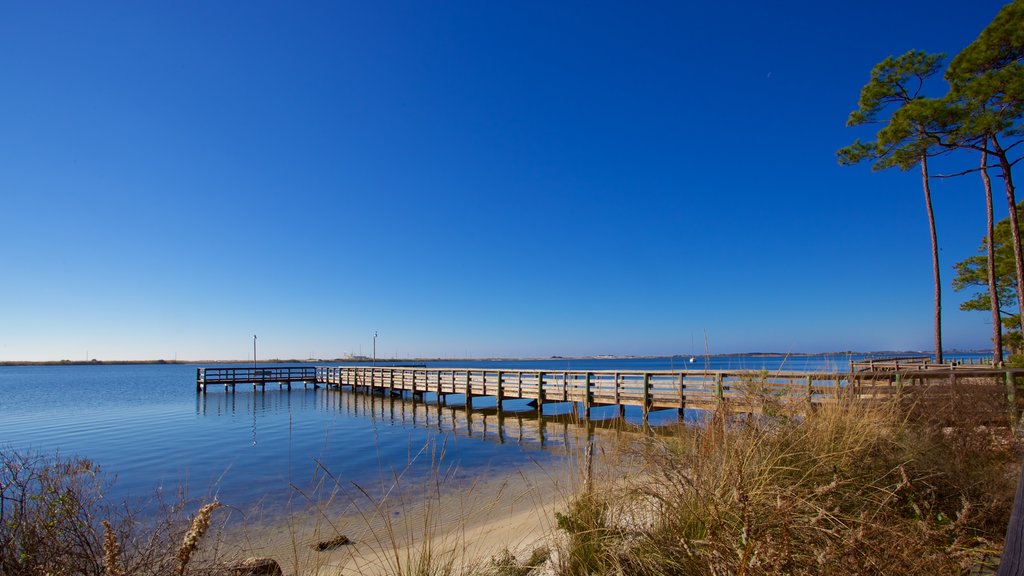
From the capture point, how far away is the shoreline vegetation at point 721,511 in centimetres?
241

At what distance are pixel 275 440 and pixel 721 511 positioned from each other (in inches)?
642

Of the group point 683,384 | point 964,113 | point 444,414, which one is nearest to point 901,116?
point 964,113

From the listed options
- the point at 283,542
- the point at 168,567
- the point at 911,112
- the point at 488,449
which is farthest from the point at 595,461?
the point at 911,112

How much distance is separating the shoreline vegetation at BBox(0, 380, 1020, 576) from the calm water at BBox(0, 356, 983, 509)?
1314 mm

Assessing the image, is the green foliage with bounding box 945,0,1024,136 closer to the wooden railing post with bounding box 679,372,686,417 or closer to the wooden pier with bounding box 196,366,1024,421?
the wooden pier with bounding box 196,366,1024,421

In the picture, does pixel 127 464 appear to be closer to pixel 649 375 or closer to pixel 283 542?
pixel 283 542

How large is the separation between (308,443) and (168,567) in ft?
46.2

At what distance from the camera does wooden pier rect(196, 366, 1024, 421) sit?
649 cm

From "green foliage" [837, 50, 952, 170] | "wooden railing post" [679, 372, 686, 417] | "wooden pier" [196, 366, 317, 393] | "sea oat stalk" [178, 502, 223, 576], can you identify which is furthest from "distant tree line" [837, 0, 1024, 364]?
"wooden pier" [196, 366, 317, 393]

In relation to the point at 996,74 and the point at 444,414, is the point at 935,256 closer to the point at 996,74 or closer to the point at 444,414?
the point at 996,74

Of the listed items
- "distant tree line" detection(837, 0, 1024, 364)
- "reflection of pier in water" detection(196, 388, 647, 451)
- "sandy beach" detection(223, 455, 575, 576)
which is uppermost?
"distant tree line" detection(837, 0, 1024, 364)

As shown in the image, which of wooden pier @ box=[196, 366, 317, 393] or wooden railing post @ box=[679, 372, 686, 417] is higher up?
wooden railing post @ box=[679, 372, 686, 417]

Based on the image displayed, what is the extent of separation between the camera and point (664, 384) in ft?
57.1

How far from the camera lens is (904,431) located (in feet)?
17.0
